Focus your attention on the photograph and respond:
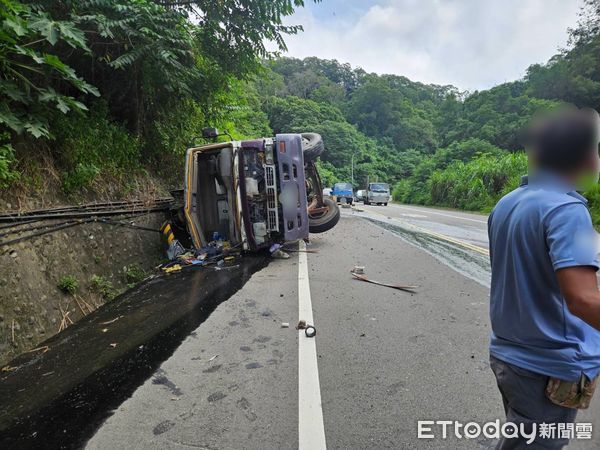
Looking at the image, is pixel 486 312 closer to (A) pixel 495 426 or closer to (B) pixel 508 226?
(A) pixel 495 426

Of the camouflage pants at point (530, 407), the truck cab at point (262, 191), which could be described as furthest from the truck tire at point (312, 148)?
the camouflage pants at point (530, 407)

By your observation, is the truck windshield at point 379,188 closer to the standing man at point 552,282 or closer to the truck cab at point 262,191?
the truck cab at point 262,191

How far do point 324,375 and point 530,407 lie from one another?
169 cm

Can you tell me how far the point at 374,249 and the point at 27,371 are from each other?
6241mm

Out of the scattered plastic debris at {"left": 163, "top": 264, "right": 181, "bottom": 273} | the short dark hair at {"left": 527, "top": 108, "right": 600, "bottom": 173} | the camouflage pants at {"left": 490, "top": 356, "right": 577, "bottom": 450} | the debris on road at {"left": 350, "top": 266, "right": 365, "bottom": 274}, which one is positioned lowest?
the debris on road at {"left": 350, "top": 266, "right": 365, "bottom": 274}

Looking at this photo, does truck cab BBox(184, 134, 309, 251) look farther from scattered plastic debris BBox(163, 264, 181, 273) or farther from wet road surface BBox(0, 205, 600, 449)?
wet road surface BBox(0, 205, 600, 449)

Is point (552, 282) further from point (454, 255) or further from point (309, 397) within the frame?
point (454, 255)

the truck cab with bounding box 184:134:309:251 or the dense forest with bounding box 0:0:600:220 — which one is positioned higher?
the dense forest with bounding box 0:0:600:220

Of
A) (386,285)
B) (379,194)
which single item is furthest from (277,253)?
(379,194)

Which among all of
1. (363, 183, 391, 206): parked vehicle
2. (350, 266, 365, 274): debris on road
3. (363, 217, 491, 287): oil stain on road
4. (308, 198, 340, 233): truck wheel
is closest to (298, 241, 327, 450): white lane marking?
(350, 266, 365, 274): debris on road

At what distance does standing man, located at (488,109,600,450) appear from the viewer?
1176 millimetres

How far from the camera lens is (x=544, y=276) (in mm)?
1304

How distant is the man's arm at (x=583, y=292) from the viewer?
3.78 ft

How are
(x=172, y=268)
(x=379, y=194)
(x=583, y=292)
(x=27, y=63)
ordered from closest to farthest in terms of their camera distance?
(x=583, y=292) < (x=27, y=63) < (x=172, y=268) < (x=379, y=194)
